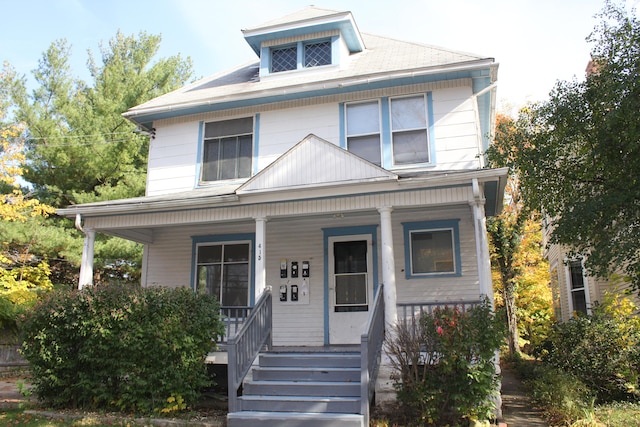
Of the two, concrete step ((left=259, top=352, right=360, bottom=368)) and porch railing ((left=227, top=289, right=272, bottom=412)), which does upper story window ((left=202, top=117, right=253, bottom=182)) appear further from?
concrete step ((left=259, top=352, right=360, bottom=368))

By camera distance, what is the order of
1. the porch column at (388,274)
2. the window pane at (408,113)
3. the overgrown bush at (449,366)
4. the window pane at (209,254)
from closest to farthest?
the overgrown bush at (449,366), the porch column at (388,274), the window pane at (408,113), the window pane at (209,254)

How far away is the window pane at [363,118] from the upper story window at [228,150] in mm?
2315

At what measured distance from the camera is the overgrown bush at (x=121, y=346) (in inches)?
290

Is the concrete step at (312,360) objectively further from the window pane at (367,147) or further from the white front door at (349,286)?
the window pane at (367,147)

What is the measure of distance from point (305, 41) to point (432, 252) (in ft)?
19.2

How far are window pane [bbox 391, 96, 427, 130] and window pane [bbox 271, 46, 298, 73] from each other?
296 centimetres

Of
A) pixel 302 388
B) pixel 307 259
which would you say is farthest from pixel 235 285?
pixel 302 388

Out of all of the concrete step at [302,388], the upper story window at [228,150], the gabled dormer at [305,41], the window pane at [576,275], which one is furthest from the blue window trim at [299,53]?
the window pane at [576,275]

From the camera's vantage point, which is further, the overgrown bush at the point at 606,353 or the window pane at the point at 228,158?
the window pane at the point at 228,158

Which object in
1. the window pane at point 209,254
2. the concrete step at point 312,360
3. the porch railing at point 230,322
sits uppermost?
the window pane at point 209,254

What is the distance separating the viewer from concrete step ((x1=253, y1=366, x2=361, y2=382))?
7.54 meters

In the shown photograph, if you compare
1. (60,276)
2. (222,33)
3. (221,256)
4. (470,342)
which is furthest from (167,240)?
(60,276)

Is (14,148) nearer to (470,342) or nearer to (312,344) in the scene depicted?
(312,344)

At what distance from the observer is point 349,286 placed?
10.1 m
